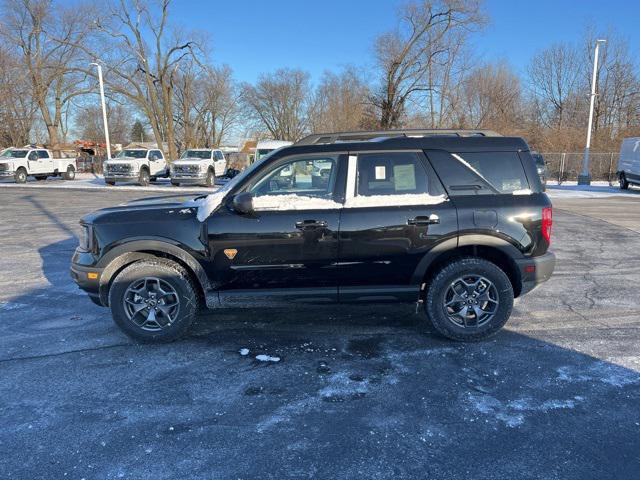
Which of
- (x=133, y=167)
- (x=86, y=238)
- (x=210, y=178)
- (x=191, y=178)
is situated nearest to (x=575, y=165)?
(x=210, y=178)

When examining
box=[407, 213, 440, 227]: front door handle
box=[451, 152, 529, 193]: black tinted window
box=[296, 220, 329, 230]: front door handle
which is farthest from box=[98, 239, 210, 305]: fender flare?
box=[451, 152, 529, 193]: black tinted window

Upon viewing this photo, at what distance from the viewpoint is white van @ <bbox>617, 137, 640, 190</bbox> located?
2039 cm

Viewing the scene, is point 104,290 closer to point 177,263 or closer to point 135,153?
point 177,263

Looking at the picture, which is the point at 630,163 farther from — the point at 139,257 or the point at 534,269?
the point at 139,257

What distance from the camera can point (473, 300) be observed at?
4082mm

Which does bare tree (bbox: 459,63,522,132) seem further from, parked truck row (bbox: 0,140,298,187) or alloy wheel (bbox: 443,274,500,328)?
alloy wheel (bbox: 443,274,500,328)

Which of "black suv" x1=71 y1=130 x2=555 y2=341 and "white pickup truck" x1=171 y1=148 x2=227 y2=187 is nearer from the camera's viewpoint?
"black suv" x1=71 y1=130 x2=555 y2=341

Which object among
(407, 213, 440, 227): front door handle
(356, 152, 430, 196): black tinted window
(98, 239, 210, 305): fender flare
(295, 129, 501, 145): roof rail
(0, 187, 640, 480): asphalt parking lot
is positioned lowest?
(0, 187, 640, 480): asphalt parking lot

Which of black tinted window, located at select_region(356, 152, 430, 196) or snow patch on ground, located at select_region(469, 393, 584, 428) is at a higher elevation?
black tinted window, located at select_region(356, 152, 430, 196)

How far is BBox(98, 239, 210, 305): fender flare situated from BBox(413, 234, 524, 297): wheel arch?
1.95 m

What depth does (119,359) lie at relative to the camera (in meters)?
3.81

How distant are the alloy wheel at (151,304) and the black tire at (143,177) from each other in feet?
69.5

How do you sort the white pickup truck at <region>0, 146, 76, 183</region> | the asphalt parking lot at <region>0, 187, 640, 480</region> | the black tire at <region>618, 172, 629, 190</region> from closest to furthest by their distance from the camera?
the asphalt parking lot at <region>0, 187, 640, 480</region>
the black tire at <region>618, 172, 629, 190</region>
the white pickup truck at <region>0, 146, 76, 183</region>

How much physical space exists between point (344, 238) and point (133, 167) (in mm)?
21929
